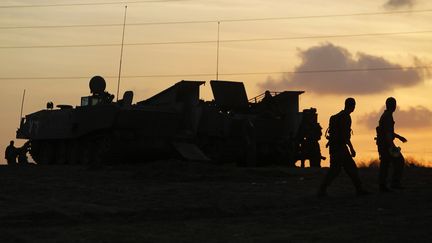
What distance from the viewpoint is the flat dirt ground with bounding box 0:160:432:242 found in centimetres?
1023

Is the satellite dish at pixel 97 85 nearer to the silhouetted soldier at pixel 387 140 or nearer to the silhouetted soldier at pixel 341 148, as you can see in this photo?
the silhouetted soldier at pixel 387 140

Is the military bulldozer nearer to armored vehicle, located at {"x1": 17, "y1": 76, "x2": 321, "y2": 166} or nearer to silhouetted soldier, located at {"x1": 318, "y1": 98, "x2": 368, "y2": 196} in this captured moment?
armored vehicle, located at {"x1": 17, "y1": 76, "x2": 321, "y2": 166}

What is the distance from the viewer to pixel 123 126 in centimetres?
3111

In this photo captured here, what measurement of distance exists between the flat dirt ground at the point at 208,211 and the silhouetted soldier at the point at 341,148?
1.18 feet

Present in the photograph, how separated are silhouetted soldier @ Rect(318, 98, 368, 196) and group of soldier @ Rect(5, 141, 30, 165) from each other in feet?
86.0

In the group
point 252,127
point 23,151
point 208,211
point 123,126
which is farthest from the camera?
point 23,151

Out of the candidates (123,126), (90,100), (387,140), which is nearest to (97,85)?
(90,100)

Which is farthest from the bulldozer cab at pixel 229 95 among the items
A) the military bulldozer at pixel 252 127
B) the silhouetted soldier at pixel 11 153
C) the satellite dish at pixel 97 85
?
the silhouetted soldier at pixel 11 153

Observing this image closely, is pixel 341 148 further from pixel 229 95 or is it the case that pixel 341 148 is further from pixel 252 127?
pixel 229 95

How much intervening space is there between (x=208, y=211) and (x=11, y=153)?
93.7 feet

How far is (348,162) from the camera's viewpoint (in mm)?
15227

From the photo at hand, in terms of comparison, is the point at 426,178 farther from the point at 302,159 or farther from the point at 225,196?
the point at 302,159

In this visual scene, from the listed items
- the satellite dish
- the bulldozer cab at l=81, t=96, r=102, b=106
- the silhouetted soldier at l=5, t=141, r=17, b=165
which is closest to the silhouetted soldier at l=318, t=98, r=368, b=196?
the bulldozer cab at l=81, t=96, r=102, b=106

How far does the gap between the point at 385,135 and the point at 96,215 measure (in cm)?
617
